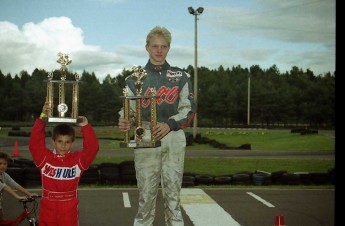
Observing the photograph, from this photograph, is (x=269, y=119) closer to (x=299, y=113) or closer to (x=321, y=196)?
(x=299, y=113)

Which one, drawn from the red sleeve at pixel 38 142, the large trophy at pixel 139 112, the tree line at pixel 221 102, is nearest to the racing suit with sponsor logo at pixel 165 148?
the large trophy at pixel 139 112

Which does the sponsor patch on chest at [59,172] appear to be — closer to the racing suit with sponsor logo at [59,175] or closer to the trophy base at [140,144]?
the racing suit with sponsor logo at [59,175]

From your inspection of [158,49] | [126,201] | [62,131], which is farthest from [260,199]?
[62,131]

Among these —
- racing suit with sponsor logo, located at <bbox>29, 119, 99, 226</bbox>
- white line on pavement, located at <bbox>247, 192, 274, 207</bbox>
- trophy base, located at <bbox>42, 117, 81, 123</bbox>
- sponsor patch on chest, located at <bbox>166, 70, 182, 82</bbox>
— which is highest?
sponsor patch on chest, located at <bbox>166, 70, 182, 82</bbox>

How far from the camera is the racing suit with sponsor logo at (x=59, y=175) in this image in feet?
14.2

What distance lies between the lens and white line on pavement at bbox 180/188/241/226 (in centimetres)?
674

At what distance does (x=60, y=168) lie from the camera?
4.46 meters

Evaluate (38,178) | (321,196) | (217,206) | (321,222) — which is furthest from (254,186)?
(38,178)

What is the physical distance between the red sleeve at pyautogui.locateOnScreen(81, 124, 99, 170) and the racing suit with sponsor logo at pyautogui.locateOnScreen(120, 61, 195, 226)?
0.47 m

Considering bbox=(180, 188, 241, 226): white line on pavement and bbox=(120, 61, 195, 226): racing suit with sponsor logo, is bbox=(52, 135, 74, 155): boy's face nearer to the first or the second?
bbox=(120, 61, 195, 226): racing suit with sponsor logo

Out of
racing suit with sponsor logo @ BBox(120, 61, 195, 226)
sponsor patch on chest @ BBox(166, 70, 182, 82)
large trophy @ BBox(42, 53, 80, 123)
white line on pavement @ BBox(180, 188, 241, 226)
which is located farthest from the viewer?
white line on pavement @ BBox(180, 188, 241, 226)

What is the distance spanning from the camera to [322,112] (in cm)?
6269

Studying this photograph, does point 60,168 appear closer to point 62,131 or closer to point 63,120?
point 62,131

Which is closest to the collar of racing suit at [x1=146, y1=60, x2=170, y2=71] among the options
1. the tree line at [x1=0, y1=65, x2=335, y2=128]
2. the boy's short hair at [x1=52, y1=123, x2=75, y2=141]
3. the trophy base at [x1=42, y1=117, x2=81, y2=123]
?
the trophy base at [x1=42, y1=117, x2=81, y2=123]
